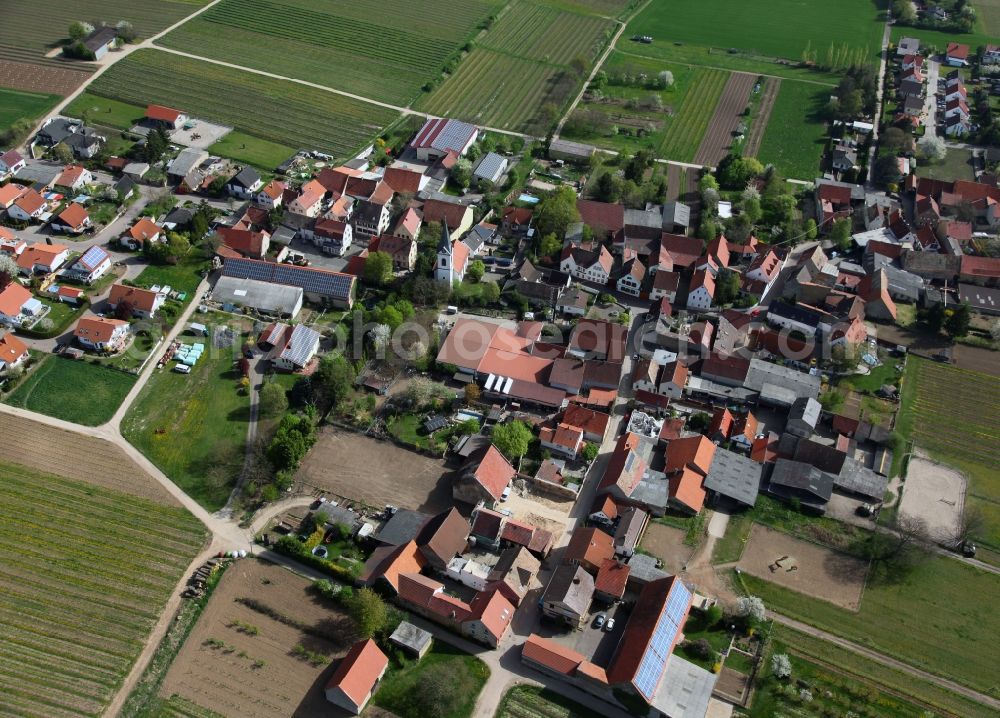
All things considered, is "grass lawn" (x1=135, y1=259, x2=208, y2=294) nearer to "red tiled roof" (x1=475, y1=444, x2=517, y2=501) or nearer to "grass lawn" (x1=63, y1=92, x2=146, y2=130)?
"grass lawn" (x1=63, y1=92, x2=146, y2=130)

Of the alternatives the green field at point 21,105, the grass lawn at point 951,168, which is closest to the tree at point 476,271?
the grass lawn at point 951,168

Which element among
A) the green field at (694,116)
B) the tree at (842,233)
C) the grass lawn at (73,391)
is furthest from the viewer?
the green field at (694,116)

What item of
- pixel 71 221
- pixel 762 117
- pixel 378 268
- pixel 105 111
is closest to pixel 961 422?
pixel 378 268

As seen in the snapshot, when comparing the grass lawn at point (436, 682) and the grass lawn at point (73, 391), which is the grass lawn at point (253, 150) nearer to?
the grass lawn at point (73, 391)

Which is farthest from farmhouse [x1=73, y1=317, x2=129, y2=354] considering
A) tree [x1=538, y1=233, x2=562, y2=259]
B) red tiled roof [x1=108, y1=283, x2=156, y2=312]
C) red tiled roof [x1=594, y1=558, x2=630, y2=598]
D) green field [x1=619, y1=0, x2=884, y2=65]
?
green field [x1=619, y1=0, x2=884, y2=65]

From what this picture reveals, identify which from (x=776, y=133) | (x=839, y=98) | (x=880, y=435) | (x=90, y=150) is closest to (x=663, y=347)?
(x=880, y=435)

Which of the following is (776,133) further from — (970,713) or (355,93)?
(970,713)
